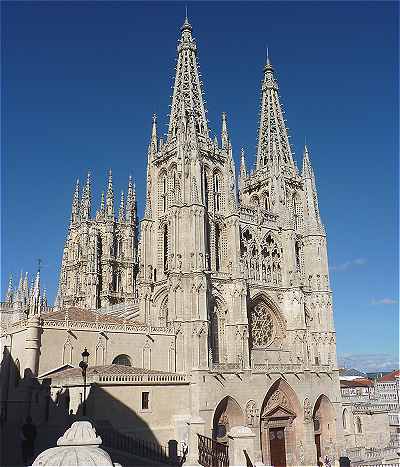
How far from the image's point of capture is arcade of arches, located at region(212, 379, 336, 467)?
3406cm

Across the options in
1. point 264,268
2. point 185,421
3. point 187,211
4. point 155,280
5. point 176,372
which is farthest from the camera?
point 264,268

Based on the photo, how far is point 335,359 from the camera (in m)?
43.8

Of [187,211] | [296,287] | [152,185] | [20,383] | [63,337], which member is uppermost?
[152,185]

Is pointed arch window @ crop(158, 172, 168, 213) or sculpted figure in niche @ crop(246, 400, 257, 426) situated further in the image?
pointed arch window @ crop(158, 172, 168, 213)

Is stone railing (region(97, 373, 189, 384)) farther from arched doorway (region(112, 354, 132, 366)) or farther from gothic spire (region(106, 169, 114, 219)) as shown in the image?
gothic spire (region(106, 169, 114, 219))

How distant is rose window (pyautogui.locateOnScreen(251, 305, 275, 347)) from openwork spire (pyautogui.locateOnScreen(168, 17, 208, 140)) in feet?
53.3

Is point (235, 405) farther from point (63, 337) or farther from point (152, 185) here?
point (152, 185)

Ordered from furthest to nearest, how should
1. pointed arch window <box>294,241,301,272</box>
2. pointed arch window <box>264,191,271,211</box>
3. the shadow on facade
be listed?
pointed arch window <box>264,191,271,211</box>
pointed arch window <box>294,241,301,272</box>
the shadow on facade

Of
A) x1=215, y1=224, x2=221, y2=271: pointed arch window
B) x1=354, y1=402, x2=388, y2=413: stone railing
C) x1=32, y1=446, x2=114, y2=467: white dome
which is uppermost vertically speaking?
x1=215, y1=224, x2=221, y2=271: pointed arch window

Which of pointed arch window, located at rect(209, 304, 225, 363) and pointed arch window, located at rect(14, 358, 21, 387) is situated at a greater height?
pointed arch window, located at rect(209, 304, 225, 363)

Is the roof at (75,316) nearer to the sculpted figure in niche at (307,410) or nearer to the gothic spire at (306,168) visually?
the sculpted figure in niche at (307,410)

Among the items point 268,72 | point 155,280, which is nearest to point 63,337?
point 155,280

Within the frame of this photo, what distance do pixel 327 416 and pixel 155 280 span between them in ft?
61.2

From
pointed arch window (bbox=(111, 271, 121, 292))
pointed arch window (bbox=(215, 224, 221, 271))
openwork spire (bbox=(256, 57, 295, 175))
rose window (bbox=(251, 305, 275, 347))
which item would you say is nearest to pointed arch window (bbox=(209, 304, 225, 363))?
pointed arch window (bbox=(215, 224, 221, 271))
